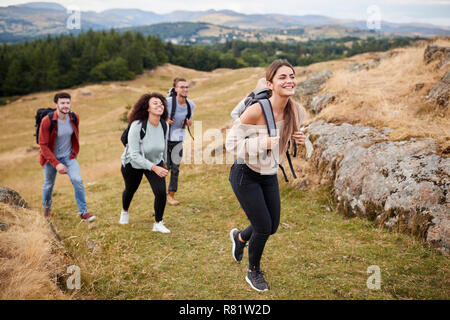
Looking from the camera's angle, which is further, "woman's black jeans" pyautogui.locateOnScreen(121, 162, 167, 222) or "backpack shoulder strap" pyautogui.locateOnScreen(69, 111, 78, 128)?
"backpack shoulder strap" pyautogui.locateOnScreen(69, 111, 78, 128)

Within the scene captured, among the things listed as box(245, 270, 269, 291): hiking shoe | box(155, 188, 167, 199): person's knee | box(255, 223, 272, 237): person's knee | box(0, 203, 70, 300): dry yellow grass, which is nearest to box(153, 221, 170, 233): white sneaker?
box(155, 188, 167, 199): person's knee

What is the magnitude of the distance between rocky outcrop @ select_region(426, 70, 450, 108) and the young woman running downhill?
7595mm

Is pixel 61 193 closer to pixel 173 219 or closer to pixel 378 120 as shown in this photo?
pixel 173 219

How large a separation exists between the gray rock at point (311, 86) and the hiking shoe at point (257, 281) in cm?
1214

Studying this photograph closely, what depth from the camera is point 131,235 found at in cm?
669

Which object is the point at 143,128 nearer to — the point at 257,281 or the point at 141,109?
the point at 141,109

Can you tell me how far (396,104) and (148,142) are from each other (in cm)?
875

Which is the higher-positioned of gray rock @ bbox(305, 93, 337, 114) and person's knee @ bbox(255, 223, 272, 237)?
gray rock @ bbox(305, 93, 337, 114)

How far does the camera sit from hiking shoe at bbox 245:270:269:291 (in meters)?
4.54

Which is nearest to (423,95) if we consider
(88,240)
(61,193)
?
(88,240)

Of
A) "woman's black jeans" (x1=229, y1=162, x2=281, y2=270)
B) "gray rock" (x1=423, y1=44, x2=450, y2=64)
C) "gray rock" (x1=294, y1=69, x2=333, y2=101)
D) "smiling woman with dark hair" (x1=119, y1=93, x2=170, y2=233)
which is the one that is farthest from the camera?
"gray rock" (x1=294, y1=69, x2=333, y2=101)

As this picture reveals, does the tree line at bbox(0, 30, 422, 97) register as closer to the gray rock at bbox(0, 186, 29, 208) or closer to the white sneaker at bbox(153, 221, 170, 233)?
the gray rock at bbox(0, 186, 29, 208)

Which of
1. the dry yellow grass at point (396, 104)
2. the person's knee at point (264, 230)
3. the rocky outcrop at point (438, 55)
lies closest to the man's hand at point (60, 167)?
the person's knee at point (264, 230)

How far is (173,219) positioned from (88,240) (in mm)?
2159
